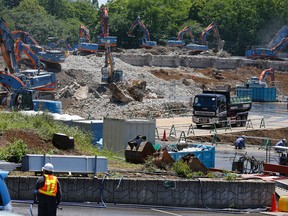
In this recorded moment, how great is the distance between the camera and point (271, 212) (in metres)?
21.3

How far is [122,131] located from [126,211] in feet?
38.4

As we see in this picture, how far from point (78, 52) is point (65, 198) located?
267 ft

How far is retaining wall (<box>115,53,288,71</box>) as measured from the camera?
333ft

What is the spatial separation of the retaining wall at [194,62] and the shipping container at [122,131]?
6948 centimetres

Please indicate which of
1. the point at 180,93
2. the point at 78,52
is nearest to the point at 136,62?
the point at 78,52

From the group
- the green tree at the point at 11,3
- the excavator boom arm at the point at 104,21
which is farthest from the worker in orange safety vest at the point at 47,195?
the green tree at the point at 11,3

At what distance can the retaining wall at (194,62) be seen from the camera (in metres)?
102

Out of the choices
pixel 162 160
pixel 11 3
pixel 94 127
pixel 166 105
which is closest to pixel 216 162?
pixel 94 127

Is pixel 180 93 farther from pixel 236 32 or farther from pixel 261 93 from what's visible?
pixel 236 32

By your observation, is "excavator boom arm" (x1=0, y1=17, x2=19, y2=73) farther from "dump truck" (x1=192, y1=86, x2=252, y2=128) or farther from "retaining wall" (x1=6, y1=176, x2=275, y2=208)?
"retaining wall" (x1=6, y1=176, x2=275, y2=208)

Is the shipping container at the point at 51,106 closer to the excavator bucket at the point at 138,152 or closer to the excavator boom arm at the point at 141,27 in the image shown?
the excavator bucket at the point at 138,152

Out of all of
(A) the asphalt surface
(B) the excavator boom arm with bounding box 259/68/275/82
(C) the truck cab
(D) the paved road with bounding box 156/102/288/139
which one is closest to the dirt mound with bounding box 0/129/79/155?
(A) the asphalt surface

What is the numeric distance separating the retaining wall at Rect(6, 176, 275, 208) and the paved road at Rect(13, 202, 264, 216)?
262 mm

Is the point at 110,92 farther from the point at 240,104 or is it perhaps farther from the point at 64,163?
the point at 64,163
